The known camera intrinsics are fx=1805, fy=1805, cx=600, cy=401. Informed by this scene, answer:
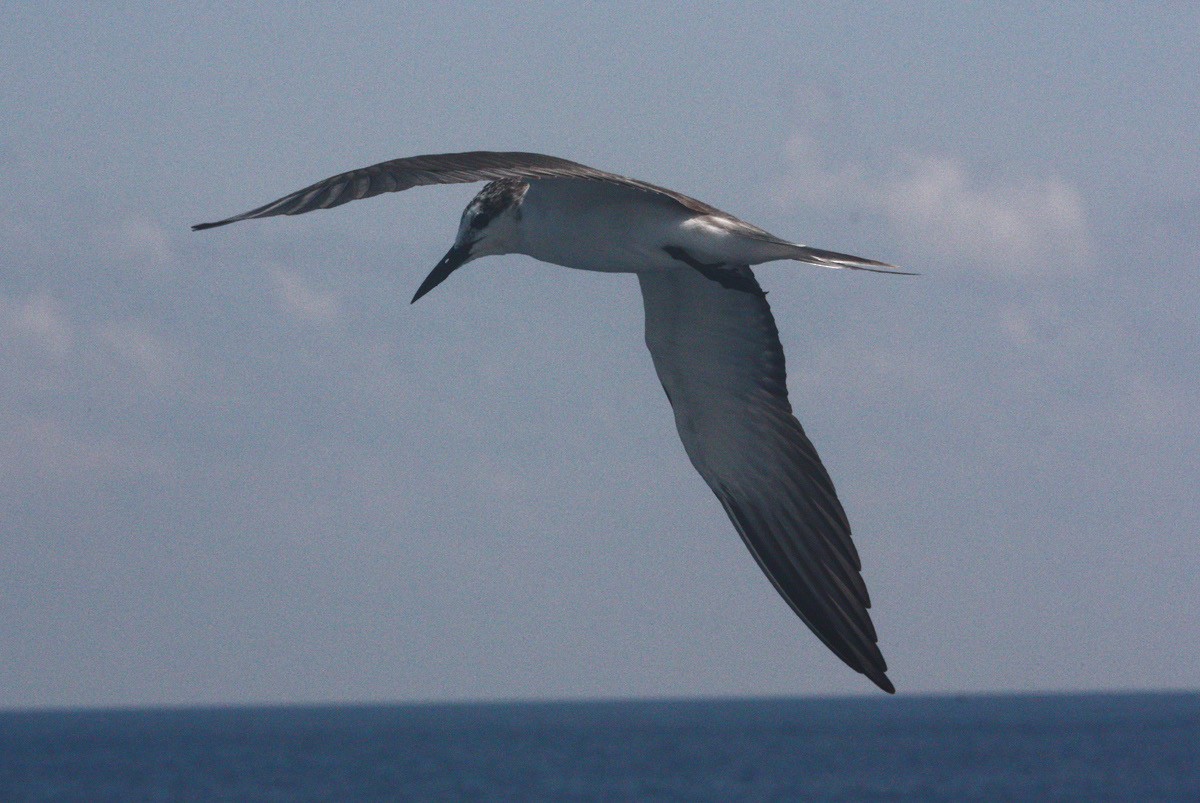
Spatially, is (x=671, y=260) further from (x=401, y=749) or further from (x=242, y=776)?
(x=401, y=749)

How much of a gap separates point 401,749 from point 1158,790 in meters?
82.8

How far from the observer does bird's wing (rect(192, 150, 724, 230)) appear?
29.5ft

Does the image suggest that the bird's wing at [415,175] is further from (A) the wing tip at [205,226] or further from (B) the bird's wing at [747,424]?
(B) the bird's wing at [747,424]

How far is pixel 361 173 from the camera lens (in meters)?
9.39

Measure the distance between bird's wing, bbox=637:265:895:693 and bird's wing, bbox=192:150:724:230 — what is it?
10.6 feet

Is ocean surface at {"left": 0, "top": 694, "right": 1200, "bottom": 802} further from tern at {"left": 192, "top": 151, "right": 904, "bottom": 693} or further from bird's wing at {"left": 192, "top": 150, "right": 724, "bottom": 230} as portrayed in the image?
bird's wing at {"left": 192, "top": 150, "right": 724, "bottom": 230}

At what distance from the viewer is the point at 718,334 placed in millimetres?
13383

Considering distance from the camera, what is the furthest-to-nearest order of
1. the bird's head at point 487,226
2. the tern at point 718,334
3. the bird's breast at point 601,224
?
the bird's head at point 487,226
the bird's breast at point 601,224
the tern at point 718,334

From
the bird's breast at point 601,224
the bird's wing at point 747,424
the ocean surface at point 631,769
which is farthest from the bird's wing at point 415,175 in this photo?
the ocean surface at point 631,769

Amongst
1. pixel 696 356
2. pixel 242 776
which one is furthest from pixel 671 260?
pixel 242 776

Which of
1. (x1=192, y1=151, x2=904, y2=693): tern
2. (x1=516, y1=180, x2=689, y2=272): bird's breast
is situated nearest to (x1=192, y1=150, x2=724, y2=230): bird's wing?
(x1=192, y1=151, x2=904, y2=693): tern

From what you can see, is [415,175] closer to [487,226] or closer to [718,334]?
[487,226]

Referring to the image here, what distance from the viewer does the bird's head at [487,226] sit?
12.1 meters

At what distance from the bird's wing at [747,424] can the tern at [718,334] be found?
0.4 inches
